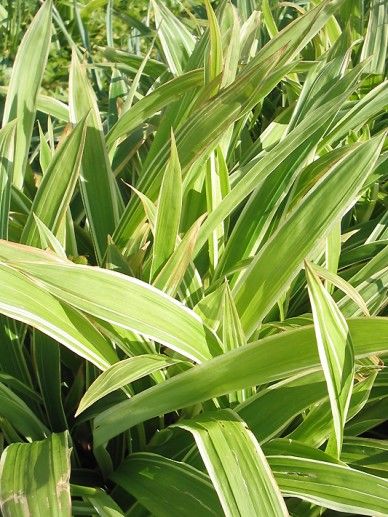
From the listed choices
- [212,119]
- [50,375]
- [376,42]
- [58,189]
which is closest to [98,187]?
[58,189]

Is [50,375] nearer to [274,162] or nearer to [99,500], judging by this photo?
[99,500]

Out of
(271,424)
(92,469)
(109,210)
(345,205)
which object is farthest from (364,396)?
(109,210)

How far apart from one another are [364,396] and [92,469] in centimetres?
42

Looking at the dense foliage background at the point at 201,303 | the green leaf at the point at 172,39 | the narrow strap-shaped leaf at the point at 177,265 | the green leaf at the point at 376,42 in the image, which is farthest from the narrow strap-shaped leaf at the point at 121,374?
the green leaf at the point at 376,42

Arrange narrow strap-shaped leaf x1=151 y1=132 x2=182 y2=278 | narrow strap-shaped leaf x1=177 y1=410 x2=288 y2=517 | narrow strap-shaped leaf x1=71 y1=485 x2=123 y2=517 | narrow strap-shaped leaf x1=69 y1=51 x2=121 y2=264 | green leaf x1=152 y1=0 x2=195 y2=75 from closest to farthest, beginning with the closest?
1. narrow strap-shaped leaf x1=177 y1=410 x2=288 y2=517
2. narrow strap-shaped leaf x1=71 y1=485 x2=123 y2=517
3. narrow strap-shaped leaf x1=151 y1=132 x2=182 y2=278
4. narrow strap-shaped leaf x1=69 y1=51 x2=121 y2=264
5. green leaf x1=152 y1=0 x2=195 y2=75

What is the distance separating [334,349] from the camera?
2.72ft

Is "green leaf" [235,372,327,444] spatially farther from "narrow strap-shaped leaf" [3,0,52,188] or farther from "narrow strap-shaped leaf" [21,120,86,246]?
"narrow strap-shaped leaf" [3,0,52,188]

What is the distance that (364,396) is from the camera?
38.4 inches

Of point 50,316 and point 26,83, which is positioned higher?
point 26,83

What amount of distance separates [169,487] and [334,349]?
0.90ft

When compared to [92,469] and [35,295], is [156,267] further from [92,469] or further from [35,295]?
[92,469]

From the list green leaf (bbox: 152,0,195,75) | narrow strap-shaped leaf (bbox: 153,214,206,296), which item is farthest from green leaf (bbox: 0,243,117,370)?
green leaf (bbox: 152,0,195,75)

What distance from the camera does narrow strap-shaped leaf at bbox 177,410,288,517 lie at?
77 cm

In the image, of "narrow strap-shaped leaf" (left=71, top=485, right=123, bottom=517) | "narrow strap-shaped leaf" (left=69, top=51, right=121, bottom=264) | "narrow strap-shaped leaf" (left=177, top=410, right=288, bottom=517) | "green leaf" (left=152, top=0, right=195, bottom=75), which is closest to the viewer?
"narrow strap-shaped leaf" (left=177, top=410, right=288, bottom=517)
